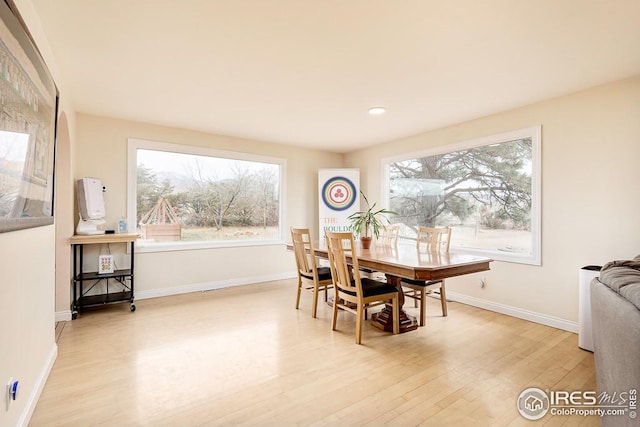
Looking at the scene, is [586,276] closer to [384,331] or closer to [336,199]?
[384,331]

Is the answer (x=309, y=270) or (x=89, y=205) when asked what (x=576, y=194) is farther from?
(x=89, y=205)

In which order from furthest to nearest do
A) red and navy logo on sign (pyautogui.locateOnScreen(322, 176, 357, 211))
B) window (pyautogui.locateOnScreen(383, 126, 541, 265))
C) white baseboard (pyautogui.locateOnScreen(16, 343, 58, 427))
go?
red and navy logo on sign (pyautogui.locateOnScreen(322, 176, 357, 211)) < window (pyautogui.locateOnScreen(383, 126, 541, 265)) < white baseboard (pyautogui.locateOnScreen(16, 343, 58, 427))

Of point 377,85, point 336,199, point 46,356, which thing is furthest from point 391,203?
point 46,356

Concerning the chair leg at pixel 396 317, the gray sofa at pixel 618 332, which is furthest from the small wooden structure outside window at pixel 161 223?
the gray sofa at pixel 618 332

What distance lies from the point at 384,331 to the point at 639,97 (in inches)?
124

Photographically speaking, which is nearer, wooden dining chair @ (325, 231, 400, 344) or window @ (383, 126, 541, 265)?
wooden dining chair @ (325, 231, 400, 344)

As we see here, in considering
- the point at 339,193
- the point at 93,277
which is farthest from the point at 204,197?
the point at 339,193

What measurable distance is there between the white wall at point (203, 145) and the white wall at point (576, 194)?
10.5 ft

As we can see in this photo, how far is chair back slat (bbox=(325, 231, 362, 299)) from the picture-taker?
291cm

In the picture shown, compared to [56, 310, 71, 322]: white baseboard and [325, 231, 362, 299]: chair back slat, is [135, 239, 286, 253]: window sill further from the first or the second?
[325, 231, 362, 299]: chair back slat

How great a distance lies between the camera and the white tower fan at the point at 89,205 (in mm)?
3631

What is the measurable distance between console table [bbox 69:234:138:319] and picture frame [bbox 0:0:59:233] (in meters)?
1.79

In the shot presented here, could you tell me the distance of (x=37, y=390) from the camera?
6.44ft

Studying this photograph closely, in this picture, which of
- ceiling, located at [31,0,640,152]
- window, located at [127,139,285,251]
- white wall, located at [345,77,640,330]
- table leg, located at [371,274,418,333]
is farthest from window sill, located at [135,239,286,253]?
white wall, located at [345,77,640,330]
